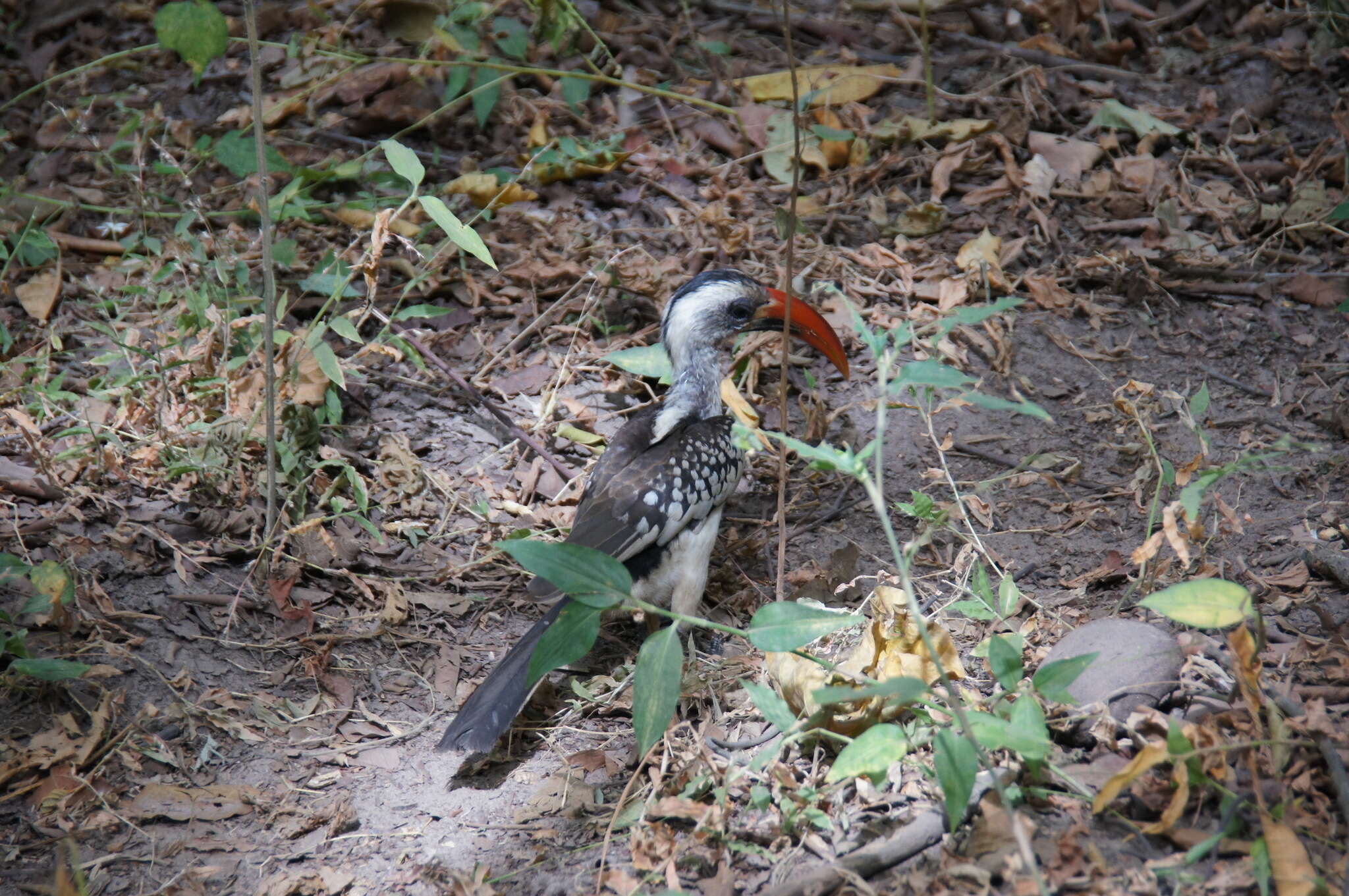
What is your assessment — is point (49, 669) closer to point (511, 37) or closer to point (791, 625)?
point (791, 625)

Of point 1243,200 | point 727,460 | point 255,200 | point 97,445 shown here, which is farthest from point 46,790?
point 1243,200

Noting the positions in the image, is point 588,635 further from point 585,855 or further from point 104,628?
point 104,628

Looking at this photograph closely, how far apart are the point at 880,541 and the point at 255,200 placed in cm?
303

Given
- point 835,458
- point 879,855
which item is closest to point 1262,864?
point 879,855

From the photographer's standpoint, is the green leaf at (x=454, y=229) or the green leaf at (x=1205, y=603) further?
the green leaf at (x=454, y=229)

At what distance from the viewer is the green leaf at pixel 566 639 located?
2.28 metres

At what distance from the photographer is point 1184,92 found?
506cm

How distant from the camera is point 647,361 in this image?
3.88 m

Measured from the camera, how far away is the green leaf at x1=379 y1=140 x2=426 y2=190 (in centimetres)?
289

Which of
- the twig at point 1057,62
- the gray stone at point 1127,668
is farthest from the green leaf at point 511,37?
the gray stone at point 1127,668

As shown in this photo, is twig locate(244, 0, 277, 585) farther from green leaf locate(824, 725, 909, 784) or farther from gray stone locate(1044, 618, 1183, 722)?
gray stone locate(1044, 618, 1183, 722)

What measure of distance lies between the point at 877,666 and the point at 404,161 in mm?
1840

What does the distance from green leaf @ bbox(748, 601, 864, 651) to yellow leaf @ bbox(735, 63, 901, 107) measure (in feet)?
11.4

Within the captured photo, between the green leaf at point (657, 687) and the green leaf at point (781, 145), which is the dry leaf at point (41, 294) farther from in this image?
the green leaf at point (657, 687)
